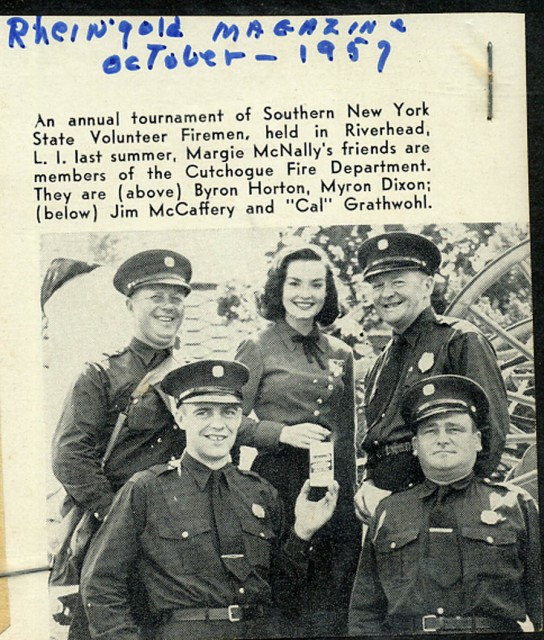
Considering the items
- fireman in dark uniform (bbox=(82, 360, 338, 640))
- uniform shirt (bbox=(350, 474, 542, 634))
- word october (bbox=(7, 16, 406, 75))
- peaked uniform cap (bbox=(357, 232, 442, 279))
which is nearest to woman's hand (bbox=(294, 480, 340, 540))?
fireman in dark uniform (bbox=(82, 360, 338, 640))

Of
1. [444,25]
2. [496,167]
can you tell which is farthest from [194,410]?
[444,25]

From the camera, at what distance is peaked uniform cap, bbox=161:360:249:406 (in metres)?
2.21

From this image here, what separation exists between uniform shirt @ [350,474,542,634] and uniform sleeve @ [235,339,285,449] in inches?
12.5

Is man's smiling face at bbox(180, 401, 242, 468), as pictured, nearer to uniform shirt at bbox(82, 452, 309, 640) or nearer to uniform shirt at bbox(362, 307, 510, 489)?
uniform shirt at bbox(82, 452, 309, 640)

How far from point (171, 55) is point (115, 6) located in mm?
187

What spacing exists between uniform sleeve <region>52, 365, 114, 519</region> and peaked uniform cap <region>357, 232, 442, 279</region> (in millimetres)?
708

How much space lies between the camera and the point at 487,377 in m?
2.25

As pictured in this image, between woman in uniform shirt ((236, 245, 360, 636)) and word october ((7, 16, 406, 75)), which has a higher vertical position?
word october ((7, 16, 406, 75))

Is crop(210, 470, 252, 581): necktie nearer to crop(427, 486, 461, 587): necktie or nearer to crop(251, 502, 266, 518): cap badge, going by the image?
crop(251, 502, 266, 518): cap badge

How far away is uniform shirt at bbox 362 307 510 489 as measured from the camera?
2.23 meters

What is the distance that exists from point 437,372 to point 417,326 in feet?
0.40

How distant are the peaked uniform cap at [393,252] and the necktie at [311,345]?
7.6 inches

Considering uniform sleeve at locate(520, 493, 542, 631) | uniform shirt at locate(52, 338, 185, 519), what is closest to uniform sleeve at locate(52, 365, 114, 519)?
uniform shirt at locate(52, 338, 185, 519)

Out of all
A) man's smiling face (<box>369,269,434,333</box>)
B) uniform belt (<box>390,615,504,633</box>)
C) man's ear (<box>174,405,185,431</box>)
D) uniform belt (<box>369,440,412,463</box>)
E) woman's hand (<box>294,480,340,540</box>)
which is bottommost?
uniform belt (<box>390,615,504,633</box>)
